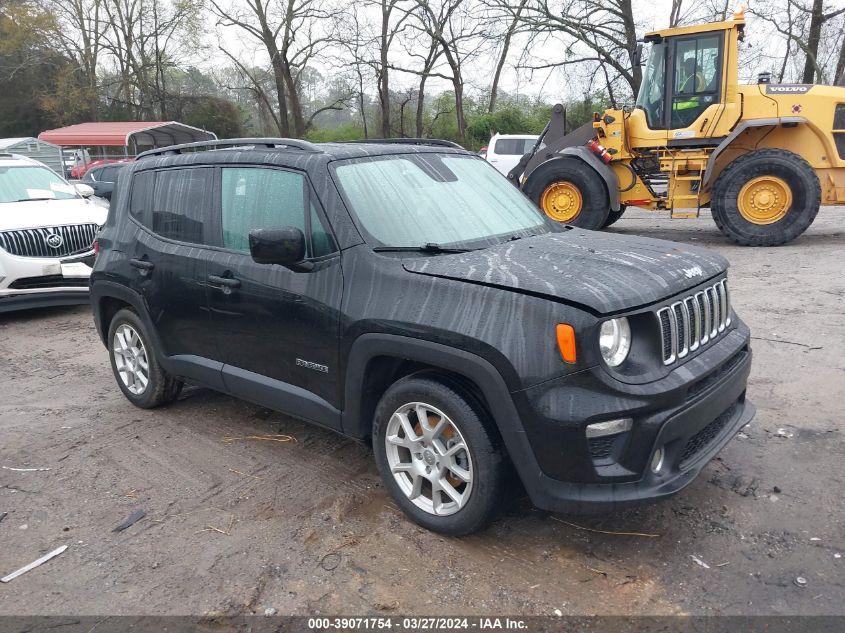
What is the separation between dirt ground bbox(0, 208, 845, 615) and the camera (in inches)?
111

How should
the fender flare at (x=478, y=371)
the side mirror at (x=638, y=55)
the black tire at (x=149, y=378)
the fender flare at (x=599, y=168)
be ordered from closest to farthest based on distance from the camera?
the fender flare at (x=478, y=371) → the black tire at (x=149, y=378) → the side mirror at (x=638, y=55) → the fender flare at (x=599, y=168)

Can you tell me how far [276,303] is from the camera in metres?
3.66

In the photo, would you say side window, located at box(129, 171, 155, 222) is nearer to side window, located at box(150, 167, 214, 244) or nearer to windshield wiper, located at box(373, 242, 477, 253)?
side window, located at box(150, 167, 214, 244)

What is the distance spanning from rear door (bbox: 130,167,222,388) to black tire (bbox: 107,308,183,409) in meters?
0.26

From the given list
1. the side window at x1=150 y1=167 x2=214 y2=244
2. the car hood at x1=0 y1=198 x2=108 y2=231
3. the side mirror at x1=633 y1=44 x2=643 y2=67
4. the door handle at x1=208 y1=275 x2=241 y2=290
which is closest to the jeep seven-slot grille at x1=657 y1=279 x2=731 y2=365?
the door handle at x1=208 y1=275 x2=241 y2=290

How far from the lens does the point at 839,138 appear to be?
35.0 feet

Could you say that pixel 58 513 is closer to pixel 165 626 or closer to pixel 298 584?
pixel 165 626

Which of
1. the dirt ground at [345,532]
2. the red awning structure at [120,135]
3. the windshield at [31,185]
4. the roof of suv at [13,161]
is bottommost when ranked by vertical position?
the dirt ground at [345,532]

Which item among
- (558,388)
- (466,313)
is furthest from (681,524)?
(466,313)

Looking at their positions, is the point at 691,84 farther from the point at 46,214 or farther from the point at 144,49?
the point at 144,49

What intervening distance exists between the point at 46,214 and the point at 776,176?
Answer: 10.2 m

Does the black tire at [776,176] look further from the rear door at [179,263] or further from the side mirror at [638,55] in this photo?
the rear door at [179,263]

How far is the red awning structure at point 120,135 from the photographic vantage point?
83.0 feet

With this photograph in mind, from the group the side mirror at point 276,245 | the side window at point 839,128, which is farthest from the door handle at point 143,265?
the side window at point 839,128
